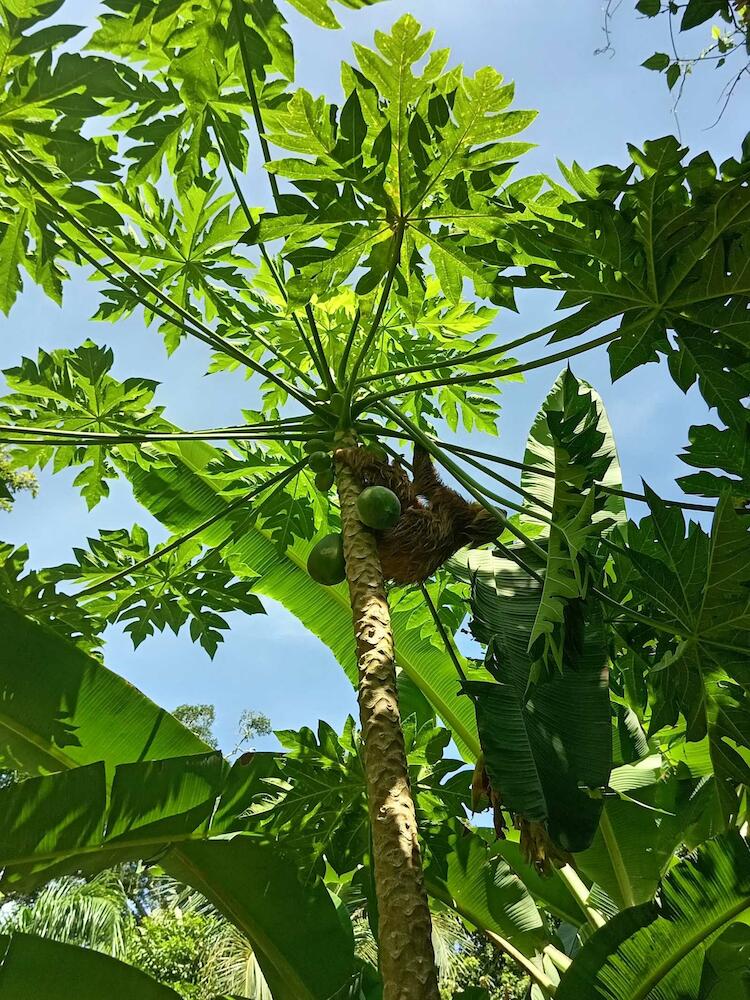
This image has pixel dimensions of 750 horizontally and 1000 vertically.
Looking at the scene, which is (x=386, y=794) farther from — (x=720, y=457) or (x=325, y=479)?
(x=720, y=457)

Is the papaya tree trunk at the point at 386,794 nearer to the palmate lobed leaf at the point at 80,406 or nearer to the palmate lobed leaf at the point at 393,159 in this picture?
the palmate lobed leaf at the point at 393,159

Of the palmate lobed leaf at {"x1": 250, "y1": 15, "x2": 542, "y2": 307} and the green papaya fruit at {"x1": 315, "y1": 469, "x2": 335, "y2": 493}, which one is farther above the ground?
the palmate lobed leaf at {"x1": 250, "y1": 15, "x2": 542, "y2": 307}

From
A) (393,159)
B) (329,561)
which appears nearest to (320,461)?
A: (329,561)

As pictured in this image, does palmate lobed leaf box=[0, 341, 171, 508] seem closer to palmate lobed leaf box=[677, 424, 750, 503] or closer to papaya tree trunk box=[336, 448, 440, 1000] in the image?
papaya tree trunk box=[336, 448, 440, 1000]

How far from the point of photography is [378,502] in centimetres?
240

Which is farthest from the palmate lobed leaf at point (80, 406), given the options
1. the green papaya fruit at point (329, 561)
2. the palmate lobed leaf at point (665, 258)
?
the palmate lobed leaf at point (665, 258)

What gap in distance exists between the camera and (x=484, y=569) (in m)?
3.04

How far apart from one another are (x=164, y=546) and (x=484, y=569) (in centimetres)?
121

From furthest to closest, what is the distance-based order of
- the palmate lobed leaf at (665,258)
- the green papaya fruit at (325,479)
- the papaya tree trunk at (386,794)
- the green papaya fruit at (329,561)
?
the green papaya fruit at (325,479)
the green papaya fruit at (329,561)
the palmate lobed leaf at (665,258)
the papaya tree trunk at (386,794)

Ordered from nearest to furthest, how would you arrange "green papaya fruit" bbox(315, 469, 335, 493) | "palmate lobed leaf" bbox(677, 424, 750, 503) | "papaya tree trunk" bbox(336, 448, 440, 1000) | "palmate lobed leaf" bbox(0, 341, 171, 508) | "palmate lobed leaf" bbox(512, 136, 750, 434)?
"papaya tree trunk" bbox(336, 448, 440, 1000), "palmate lobed leaf" bbox(512, 136, 750, 434), "palmate lobed leaf" bbox(677, 424, 750, 503), "green papaya fruit" bbox(315, 469, 335, 493), "palmate lobed leaf" bbox(0, 341, 171, 508)

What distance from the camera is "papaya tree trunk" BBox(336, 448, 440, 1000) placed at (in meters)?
1.71

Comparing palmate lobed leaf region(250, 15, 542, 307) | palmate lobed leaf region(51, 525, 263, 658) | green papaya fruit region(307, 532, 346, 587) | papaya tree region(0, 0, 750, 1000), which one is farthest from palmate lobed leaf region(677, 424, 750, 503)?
palmate lobed leaf region(51, 525, 263, 658)

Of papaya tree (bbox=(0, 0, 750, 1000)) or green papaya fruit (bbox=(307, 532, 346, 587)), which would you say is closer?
papaya tree (bbox=(0, 0, 750, 1000))

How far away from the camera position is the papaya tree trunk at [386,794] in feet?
5.63
